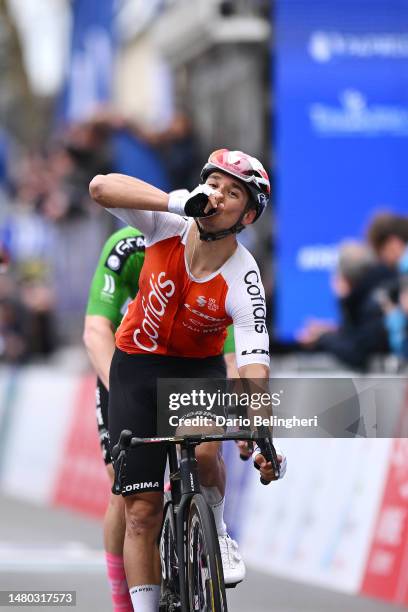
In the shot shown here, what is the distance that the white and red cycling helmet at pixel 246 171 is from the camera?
6793mm

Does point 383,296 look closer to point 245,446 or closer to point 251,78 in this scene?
point 245,446

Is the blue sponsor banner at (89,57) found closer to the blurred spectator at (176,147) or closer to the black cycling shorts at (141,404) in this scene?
the blurred spectator at (176,147)

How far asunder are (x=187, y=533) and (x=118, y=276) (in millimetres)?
1708

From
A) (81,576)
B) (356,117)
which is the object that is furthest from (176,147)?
(81,576)

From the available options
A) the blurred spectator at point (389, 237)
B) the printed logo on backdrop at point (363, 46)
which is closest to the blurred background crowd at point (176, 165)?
the blurred spectator at point (389, 237)

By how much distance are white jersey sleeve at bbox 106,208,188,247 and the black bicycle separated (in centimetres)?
85

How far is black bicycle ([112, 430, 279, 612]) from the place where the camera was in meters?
6.52

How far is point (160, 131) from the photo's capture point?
1958 centimetres

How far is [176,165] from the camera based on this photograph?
18.7m

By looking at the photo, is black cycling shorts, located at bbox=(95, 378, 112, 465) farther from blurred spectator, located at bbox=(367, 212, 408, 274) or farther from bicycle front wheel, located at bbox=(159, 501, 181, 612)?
blurred spectator, located at bbox=(367, 212, 408, 274)

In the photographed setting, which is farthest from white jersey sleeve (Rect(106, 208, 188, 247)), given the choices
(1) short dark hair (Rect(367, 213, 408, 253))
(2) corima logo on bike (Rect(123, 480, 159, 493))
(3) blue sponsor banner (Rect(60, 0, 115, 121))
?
(3) blue sponsor banner (Rect(60, 0, 115, 121))

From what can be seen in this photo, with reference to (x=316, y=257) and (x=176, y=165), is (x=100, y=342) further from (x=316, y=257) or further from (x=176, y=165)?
(x=176, y=165)

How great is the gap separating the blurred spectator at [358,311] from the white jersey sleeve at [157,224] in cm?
518

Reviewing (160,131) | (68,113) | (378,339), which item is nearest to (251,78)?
(160,131)
